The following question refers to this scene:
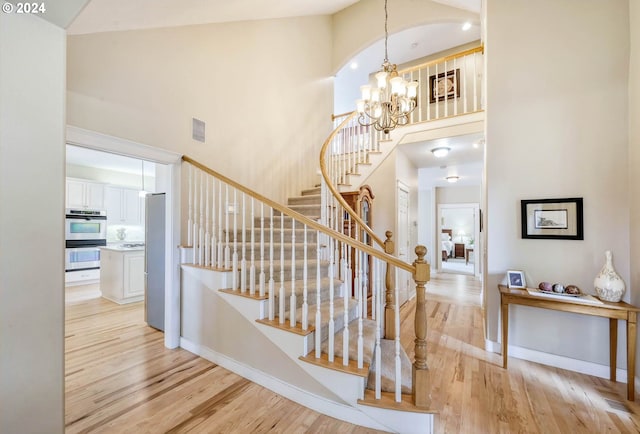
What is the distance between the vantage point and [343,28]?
5.68m

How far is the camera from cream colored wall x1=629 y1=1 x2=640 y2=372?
2.25m

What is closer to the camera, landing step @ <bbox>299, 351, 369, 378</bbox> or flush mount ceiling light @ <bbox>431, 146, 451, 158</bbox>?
landing step @ <bbox>299, 351, 369, 378</bbox>

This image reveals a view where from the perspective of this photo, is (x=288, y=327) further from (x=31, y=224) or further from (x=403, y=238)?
(x=403, y=238)

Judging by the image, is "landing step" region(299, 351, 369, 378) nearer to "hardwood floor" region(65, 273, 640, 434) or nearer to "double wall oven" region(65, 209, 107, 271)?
"hardwood floor" region(65, 273, 640, 434)

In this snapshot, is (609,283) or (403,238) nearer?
(609,283)

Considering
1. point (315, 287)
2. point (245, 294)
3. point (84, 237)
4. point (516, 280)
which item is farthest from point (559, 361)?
point (84, 237)

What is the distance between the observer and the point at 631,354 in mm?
2127

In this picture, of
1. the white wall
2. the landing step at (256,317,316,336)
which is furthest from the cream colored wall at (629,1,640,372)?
the white wall

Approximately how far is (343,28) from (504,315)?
19.8 feet

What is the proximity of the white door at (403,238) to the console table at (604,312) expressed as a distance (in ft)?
6.61

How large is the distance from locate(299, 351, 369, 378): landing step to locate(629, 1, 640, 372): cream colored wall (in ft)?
7.90

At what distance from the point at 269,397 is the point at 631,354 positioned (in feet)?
9.65

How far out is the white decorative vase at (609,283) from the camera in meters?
2.26

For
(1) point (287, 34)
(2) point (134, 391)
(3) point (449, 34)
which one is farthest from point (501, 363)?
(3) point (449, 34)
